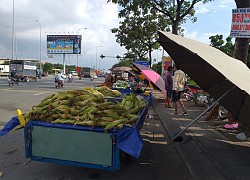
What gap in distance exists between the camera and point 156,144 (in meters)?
6.09

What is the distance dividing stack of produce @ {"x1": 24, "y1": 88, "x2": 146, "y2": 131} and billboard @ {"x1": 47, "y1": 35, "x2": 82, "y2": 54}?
182 ft

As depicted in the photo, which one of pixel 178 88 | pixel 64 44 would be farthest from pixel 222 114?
pixel 64 44

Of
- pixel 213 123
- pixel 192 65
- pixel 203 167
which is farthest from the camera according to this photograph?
pixel 213 123

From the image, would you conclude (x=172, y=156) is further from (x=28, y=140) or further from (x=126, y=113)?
(x=28, y=140)

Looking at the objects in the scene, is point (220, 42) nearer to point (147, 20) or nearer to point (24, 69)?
point (147, 20)

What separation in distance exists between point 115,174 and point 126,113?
1039mm

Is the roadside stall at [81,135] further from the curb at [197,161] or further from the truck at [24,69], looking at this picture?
the truck at [24,69]

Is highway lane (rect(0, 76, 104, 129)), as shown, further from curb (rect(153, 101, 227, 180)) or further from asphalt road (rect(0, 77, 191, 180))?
curb (rect(153, 101, 227, 180))

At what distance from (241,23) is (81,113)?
4329 millimetres

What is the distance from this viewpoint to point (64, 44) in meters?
58.9

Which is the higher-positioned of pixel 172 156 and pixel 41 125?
pixel 41 125

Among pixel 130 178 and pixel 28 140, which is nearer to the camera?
pixel 28 140

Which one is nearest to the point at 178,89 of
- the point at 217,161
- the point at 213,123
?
the point at 213,123

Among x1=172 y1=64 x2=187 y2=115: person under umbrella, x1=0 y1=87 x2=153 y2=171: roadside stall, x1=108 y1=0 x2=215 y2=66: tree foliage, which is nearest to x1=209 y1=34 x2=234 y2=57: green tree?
x1=108 y1=0 x2=215 y2=66: tree foliage
